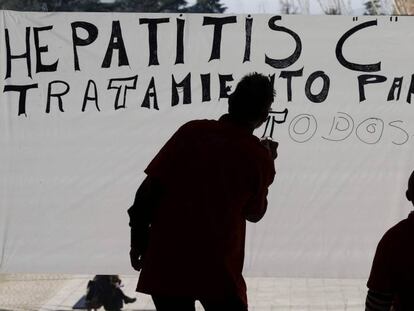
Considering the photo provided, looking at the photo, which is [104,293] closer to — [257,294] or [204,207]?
[257,294]

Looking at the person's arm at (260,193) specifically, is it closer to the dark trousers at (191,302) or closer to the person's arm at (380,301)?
the dark trousers at (191,302)

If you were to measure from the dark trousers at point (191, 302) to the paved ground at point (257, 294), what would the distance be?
239 centimetres

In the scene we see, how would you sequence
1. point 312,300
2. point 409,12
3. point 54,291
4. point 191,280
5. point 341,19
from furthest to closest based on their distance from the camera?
point 54,291 < point 312,300 < point 409,12 < point 341,19 < point 191,280

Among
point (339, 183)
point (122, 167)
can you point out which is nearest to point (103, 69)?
point (122, 167)

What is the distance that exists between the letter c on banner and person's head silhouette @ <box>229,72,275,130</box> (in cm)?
148

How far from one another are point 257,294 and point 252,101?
106 inches

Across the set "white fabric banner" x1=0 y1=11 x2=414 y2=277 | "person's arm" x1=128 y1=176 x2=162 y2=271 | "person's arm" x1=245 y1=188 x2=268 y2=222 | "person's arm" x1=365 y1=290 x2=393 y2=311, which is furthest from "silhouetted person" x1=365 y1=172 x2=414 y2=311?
"white fabric banner" x1=0 y1=11 x2=414 y2=277

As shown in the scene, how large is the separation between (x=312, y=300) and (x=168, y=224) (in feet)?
8.39

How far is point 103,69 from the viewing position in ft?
13.2

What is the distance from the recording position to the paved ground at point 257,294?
4.87 metres

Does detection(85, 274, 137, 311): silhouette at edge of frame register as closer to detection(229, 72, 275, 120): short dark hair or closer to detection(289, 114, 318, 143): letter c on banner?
detection(289, 114, 318, 143): letter c on banner

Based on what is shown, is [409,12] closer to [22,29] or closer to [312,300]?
[312,300]

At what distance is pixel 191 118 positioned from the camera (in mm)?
4035

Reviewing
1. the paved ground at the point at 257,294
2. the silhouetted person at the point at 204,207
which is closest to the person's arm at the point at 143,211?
the silhouetted person at the point at 204,207
